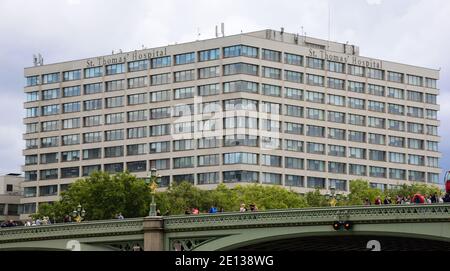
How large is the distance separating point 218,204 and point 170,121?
38.2 m

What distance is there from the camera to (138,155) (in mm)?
157250

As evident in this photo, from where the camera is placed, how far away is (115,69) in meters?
161

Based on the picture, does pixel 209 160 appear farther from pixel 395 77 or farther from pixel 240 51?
pixel 395 77

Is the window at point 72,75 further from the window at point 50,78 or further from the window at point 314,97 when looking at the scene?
the window at point 314,97

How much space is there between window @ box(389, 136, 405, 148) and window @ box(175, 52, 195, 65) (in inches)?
1634

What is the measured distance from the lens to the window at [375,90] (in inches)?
6467

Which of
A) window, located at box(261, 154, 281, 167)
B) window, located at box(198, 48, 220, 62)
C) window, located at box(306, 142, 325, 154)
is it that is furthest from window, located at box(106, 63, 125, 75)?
window, located at box(306, 142, 325, 154)

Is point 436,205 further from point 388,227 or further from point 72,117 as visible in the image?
point 72,117

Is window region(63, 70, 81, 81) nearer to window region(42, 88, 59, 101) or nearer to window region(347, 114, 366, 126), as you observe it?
window region(42, 88, 59, 101)

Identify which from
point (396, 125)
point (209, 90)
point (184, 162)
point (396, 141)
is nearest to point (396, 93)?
point (396, 125)

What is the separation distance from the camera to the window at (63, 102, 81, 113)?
16612 centimetres

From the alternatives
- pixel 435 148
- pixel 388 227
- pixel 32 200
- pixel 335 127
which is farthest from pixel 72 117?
pixel 388 227

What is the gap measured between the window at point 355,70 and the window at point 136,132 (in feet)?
124

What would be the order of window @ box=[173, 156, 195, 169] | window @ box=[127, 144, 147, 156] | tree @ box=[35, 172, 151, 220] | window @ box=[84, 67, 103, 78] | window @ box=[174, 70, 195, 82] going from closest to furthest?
tree @ box=[35, 172, 151, 220] → window @ box=[173, 156, 195, 169] → window @ box=[174, 70, 195, 82] → window @ box=[127, 144, 147, 156] → window @ box=[84, 67, 103, 78]
